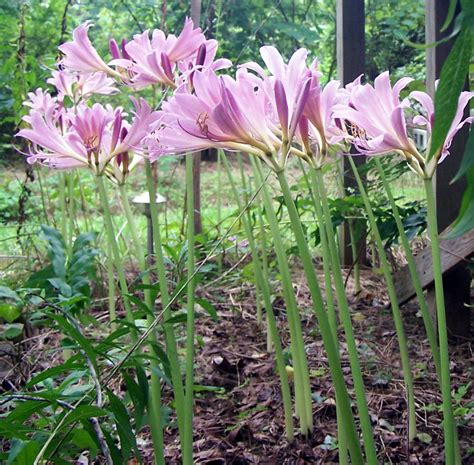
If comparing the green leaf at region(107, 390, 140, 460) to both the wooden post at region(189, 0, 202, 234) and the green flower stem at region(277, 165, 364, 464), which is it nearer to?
the green flower stem at region(277, 165, 364, 464)

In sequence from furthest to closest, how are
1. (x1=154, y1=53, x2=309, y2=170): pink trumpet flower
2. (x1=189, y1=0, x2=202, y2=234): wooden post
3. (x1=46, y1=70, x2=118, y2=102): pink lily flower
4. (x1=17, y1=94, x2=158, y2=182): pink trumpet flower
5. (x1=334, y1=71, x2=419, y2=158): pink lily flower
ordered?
(x1=189, y1=0, x2=202, y2=234): wooden post → (x1=46, y1=70, x2=118, y2=102): pink lily flower → (x1=17, y1=94, x2=158, y2=182): pink trumpet flower → (x1=334, y1=71, x2=419, y2=158): pink lily flower → (x1=154, y1=53, x2=309, y2=170): pink trumpet flower

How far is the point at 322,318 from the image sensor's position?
2.94ft

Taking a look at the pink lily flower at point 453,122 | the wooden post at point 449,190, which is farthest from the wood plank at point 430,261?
the pink lily flower at point 453,122

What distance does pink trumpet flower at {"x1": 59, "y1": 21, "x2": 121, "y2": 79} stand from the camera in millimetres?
1353

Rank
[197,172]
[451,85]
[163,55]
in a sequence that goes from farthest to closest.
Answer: [197,172]
[163,55]
[451,85]

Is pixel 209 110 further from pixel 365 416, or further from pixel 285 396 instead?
pixel 285 396

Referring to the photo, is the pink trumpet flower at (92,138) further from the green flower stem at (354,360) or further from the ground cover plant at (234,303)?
the green flower stem at (354,360)

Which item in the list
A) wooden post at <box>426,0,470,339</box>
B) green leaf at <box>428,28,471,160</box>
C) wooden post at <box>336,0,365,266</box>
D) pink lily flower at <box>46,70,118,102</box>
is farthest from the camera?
wooden post at <box>336,0,365,266</box>

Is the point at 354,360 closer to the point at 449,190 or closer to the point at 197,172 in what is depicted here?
the point at 449,190

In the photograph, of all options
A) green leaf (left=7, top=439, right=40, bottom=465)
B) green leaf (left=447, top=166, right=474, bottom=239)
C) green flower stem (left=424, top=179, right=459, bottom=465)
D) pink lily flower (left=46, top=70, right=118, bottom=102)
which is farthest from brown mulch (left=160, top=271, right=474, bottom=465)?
→ green leaf (left=447, top=166, right=474, bottom=239)

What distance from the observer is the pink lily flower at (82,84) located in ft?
5.71

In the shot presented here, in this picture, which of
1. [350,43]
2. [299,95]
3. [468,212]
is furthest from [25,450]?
[350,43]

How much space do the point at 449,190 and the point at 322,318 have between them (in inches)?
56.7

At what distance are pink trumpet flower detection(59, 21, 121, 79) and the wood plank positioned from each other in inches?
38.2
